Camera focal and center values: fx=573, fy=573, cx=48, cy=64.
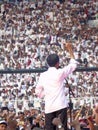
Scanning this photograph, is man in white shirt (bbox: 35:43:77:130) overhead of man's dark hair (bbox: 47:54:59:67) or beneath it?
beneath

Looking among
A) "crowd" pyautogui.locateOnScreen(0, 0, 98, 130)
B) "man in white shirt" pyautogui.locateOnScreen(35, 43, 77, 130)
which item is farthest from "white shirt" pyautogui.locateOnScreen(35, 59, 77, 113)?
"crowd" pyautogui.locateOnScreen(0, 0, 98, 130)

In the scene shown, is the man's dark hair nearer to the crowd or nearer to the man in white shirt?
the man in white shirt

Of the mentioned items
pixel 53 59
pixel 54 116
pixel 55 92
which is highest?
pixel 53 59

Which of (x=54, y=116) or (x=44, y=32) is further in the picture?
(x=44, y=32)

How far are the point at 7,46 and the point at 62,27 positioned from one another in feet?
8.63

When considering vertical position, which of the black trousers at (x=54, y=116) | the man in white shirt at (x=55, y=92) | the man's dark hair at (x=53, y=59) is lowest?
the black trousers at (x=54, y=116)

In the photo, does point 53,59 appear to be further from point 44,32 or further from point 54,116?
point 44,32

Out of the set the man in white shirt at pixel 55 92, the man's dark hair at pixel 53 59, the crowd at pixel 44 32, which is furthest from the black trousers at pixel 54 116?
the crowd at pixel 44 32

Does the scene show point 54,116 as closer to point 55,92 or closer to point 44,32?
point 55,92

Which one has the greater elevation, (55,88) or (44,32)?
(44,32)

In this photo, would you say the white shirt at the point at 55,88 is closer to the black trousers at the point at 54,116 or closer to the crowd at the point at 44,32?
the black trousers at the point at 54,116

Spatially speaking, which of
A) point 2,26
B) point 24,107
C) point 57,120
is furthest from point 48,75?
point 2,26

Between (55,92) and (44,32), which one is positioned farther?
(44,32)

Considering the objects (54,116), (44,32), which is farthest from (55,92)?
(44,32)
